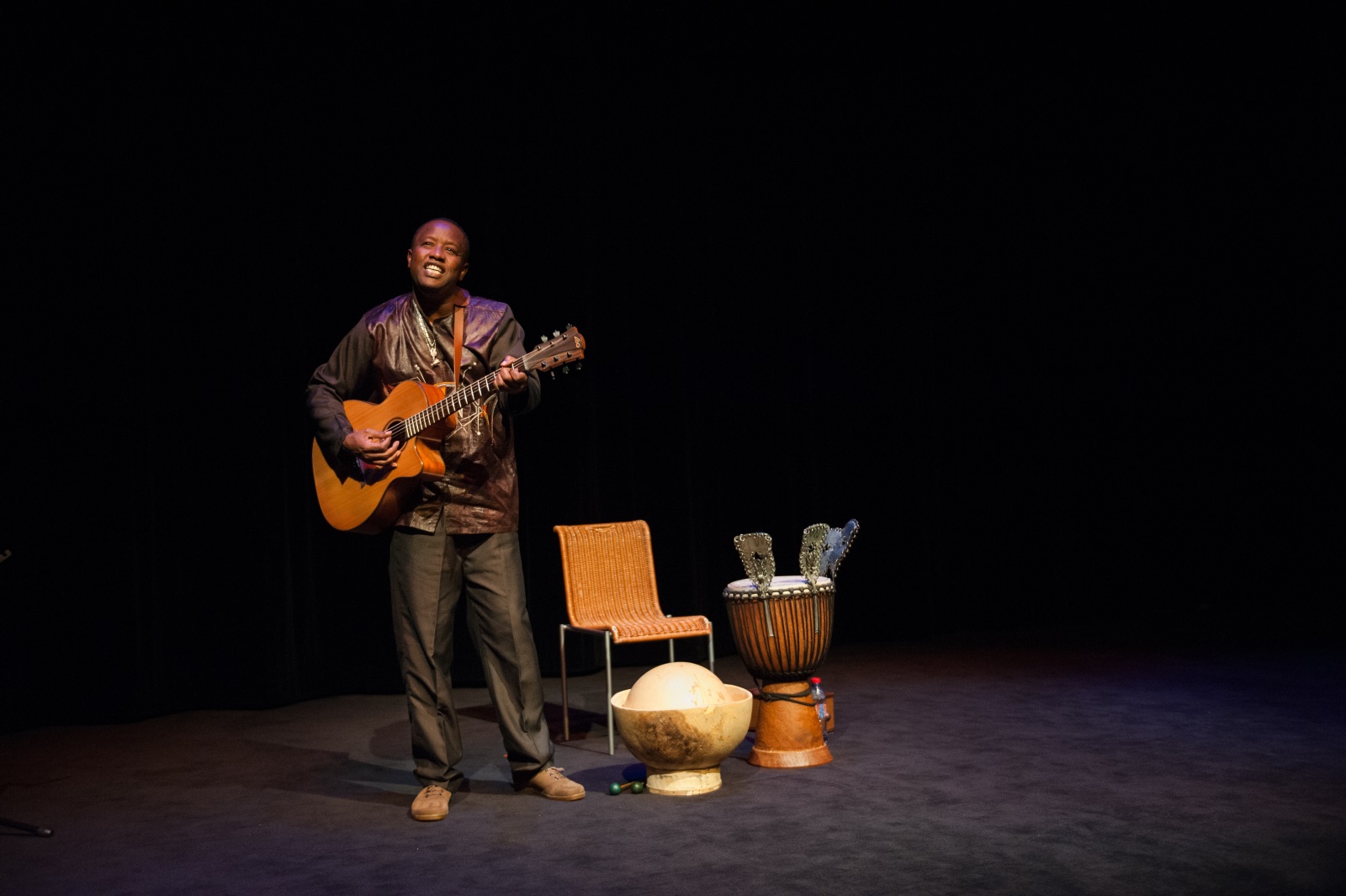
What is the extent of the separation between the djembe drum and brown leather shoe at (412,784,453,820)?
3.31ft

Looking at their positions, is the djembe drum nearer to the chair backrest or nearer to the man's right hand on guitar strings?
the chair backrest

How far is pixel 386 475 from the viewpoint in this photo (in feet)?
11.2

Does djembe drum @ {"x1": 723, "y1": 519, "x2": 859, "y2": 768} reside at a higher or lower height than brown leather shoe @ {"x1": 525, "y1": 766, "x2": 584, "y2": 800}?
higher

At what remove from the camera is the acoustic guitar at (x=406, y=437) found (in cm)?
325

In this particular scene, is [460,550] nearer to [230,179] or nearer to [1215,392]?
[230,179]

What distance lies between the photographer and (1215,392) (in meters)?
7.70

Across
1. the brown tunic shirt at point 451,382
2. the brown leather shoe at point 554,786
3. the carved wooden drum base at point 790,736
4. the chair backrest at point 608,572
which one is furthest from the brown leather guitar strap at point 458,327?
the carved wooden drum base at point 790,736

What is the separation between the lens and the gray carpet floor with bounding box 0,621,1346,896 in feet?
9.01

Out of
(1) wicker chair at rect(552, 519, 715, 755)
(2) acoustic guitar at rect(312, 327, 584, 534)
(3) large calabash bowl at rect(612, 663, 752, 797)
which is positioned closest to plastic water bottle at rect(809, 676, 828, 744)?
(3) large calabash bowl at rect(612, 663, 752, 797)

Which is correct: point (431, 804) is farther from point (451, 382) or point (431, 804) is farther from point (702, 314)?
point (702, 314)

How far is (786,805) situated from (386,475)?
142 cm

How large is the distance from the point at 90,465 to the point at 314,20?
221cm

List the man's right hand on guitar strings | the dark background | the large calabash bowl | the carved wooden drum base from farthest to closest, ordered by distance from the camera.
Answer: the dark background, the carved wooden drum base, the large calabash bowl, the man's right hand on guitar strings

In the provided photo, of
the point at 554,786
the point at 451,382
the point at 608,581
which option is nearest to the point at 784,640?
the point at 554,786
